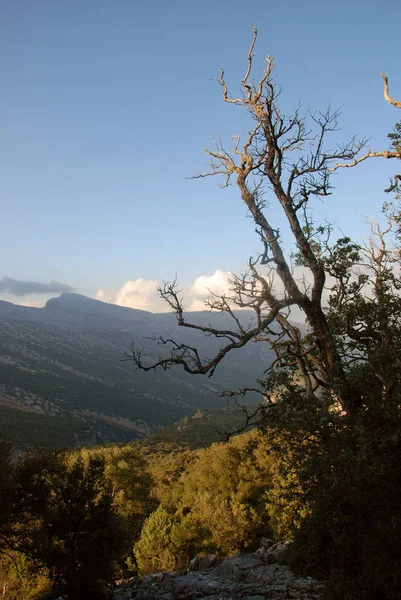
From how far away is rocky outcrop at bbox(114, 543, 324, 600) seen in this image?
41.3 feet

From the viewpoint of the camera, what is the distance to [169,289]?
10297 millimetres

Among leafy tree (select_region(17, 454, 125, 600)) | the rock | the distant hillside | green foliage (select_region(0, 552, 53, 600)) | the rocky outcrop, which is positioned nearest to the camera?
the rocky outcrop

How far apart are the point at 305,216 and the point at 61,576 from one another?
20.9 meters

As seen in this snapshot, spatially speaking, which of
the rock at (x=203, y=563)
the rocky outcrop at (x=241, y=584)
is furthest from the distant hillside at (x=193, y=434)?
the rocky outcrop at (x=241, y=584)

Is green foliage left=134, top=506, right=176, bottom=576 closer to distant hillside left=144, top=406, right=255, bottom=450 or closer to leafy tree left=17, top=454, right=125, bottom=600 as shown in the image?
leafy tree left=17, top=454, right=125, bottom=600

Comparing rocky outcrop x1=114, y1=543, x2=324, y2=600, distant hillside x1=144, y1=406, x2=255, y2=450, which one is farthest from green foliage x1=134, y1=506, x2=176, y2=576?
distant hillside x1=144, y1=406, x2=255, y2=450

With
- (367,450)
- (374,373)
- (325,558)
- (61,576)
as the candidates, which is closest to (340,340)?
(374,373)

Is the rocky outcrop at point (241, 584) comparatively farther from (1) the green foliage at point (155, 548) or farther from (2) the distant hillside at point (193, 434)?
(2) the distant hillside at point (193, 434)

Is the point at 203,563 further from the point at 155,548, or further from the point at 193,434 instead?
the point at 193,434

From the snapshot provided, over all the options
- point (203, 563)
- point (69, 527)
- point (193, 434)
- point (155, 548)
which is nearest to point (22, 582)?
point (69, 527)

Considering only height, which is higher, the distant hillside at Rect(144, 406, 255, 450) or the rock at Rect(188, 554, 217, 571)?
the rock at Rect(188, 554, 217, 571)

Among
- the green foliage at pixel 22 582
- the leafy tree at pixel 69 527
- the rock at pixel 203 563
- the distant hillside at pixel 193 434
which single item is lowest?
the distant hillside at pixel 193 434

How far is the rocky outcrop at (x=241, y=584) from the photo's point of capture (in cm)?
1258

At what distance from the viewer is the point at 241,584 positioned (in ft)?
Result: 48.5
